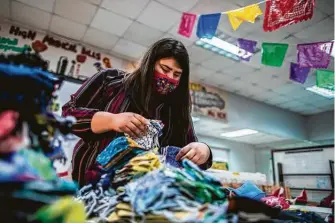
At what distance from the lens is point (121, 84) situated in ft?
3.58

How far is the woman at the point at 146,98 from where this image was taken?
0.96 m

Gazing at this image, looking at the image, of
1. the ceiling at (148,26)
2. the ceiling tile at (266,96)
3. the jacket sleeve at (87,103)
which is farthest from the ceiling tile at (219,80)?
the jacket sleeve at (87,103)

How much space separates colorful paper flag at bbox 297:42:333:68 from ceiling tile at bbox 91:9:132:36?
2.75 metres


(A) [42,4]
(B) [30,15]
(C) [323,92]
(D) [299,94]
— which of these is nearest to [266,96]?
(D) [299,94]

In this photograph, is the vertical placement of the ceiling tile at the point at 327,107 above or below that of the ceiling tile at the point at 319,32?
below

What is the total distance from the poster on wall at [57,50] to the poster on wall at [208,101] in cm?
233

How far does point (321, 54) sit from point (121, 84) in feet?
11.6

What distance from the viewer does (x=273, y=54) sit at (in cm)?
388

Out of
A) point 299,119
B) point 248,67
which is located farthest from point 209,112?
point 299,119

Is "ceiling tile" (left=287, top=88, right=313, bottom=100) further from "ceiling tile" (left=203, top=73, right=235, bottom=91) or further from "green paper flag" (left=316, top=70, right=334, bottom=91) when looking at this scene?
"green paper flag" (left=316, top=70, right=334, bottom=91)

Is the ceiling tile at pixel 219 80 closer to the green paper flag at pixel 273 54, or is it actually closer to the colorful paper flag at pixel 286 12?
the green paper flag at pixel 273 54

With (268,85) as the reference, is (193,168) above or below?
below

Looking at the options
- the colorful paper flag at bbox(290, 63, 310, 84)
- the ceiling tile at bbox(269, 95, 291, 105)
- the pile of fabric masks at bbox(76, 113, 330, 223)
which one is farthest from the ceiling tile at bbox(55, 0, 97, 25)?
the ceiling tile at bbox(269, 95, 291, 105)

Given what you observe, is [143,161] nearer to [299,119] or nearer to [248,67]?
[248,67]
